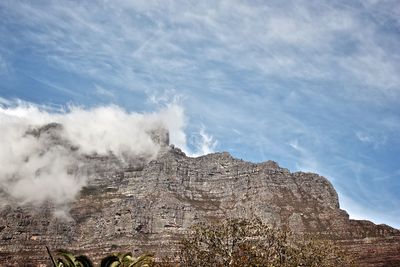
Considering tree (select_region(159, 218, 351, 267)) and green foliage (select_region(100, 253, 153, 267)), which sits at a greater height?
tree (select_region(159, 218, 351, 267))

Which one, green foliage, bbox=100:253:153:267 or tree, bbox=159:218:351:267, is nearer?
green foliage, bbox=100:253:153:267

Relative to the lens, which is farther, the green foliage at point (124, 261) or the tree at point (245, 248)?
the tree at point (245, 248)

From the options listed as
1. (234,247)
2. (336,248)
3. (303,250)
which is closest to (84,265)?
(234,247)

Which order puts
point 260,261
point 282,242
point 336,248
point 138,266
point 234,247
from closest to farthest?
point 138,266 → point 260,261 → point 234,247 → point 282,242 → point 336,248

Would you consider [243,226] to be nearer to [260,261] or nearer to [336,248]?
[260,261]

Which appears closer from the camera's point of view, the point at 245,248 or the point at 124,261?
the point at 124,261

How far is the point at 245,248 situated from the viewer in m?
42.8

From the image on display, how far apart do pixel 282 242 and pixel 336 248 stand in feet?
29.0

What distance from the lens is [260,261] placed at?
4188 centimetres

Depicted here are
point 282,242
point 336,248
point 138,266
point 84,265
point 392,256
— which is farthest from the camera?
point 392,256

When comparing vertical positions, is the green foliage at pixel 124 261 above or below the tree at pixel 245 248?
below

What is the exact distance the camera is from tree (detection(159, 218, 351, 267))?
44.7m

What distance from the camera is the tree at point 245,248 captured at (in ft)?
147

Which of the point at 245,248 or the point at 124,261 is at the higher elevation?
the point at 245,248
